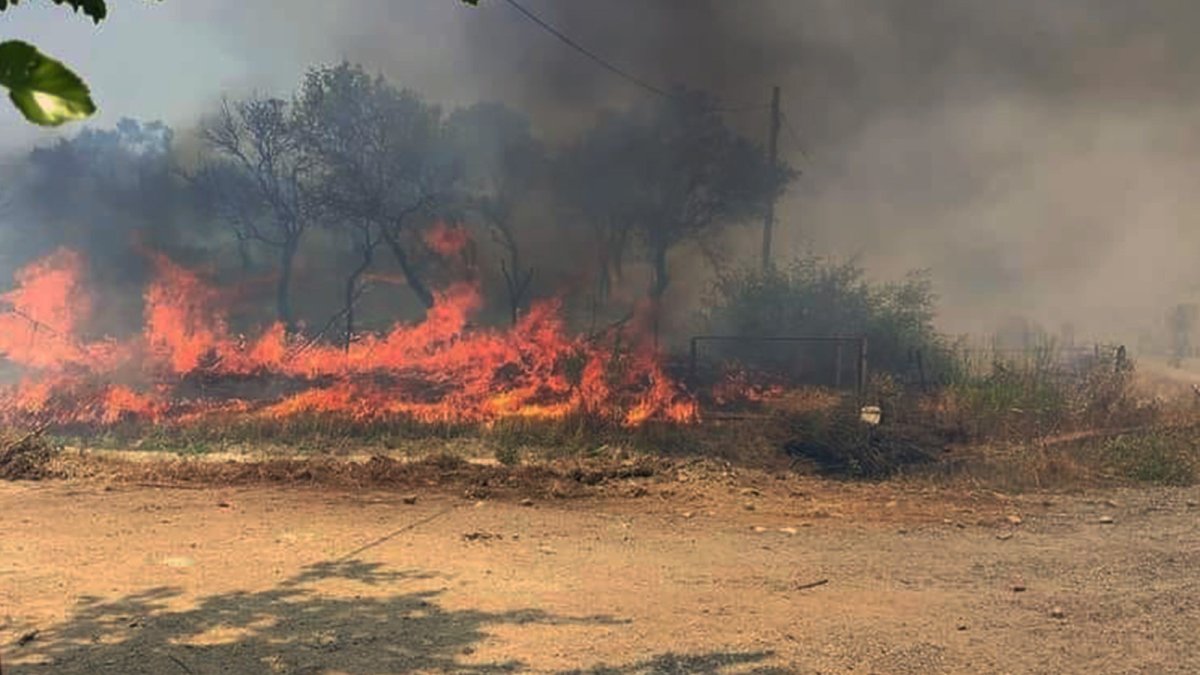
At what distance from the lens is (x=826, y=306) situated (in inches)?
750

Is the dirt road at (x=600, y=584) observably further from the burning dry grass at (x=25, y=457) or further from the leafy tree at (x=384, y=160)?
the leafy tree at (x=384, y=160)

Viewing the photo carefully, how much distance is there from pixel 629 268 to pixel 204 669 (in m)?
18.0

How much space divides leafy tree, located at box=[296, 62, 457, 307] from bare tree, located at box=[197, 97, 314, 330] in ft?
3.65

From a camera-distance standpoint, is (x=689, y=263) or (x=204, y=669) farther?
(x=689, y=263)

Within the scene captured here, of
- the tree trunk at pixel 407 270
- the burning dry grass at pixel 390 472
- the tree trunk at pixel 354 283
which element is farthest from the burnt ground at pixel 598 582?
the tree trunk at pixel 354 283

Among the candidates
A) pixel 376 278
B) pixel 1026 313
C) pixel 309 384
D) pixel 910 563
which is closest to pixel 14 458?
pixel 309 384

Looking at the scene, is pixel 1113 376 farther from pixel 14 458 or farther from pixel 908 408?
pixel 14 458

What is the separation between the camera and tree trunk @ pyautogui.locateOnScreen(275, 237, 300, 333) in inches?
885

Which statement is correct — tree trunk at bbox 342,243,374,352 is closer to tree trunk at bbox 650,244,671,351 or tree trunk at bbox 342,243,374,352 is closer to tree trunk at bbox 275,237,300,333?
tree trunk at bbox 275,237,300,333

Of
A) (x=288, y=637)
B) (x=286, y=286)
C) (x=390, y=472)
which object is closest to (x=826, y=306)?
(x=390, y=472)

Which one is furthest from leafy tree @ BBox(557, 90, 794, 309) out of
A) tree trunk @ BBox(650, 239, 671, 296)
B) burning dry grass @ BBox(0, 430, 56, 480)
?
burning dry grass @ BBox(0, 430, 56, 480)

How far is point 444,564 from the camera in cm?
619

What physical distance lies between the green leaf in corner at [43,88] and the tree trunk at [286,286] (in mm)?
21334

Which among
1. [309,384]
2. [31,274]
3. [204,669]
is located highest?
[31,274]
